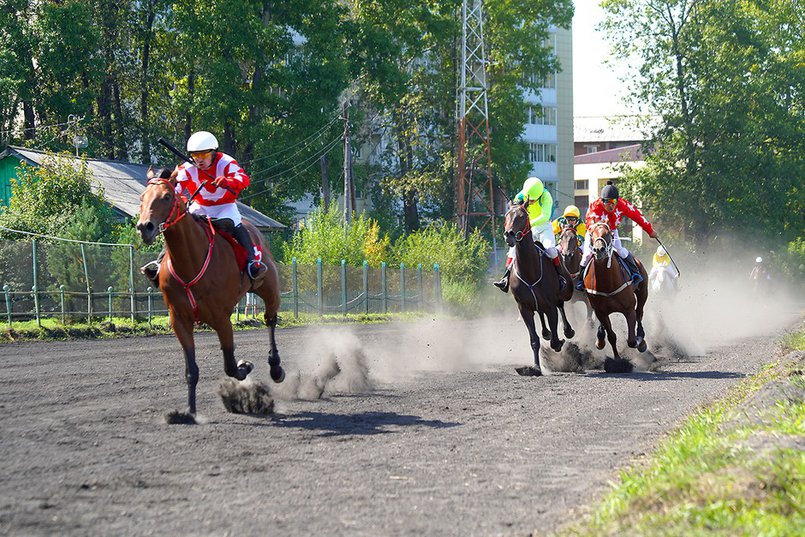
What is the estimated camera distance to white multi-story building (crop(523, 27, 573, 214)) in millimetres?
91938

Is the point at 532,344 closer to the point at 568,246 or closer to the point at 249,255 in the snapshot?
the point at 568,246

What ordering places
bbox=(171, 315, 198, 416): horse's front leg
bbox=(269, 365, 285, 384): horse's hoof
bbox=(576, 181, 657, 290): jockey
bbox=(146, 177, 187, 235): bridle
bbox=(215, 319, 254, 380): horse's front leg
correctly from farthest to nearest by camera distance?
bbox=(576, 181, 657, 290): jockey → bbox=(269, 365, 285, 384): horse's hoof → bbox=(215, 319, 254, 380): horse's front leg → bbox=(171, 315, 198, 416): horse's front leg → bbox=(146, 177, 187, 235): bridle

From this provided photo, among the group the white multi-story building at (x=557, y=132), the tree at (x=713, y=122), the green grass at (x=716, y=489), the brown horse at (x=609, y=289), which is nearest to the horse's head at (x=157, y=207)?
the green grass at (x=716, y=489)

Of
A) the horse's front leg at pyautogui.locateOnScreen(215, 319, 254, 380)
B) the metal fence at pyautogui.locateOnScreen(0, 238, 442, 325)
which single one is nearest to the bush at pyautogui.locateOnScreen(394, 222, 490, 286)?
the metal fence at pyautogui.locateOnScreen(0, 238, 442, 325)

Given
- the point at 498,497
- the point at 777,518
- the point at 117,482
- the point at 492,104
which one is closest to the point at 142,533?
the point at 117,482

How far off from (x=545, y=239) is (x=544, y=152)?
7714 centimetres

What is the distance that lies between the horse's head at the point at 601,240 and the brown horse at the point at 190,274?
20.2ft

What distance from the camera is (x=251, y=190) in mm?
51625

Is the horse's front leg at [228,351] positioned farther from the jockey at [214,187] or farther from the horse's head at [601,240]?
the horse's head at [601,240]

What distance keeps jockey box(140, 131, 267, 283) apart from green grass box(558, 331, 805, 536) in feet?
18.8

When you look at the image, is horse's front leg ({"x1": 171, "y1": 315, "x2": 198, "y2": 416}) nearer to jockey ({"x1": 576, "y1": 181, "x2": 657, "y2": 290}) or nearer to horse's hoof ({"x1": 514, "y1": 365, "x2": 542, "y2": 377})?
horse's hoof ({"x1": 514, "y1": 365, "x2": 542, "y2": 377})

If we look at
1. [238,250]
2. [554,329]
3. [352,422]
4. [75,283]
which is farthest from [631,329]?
[75,283]

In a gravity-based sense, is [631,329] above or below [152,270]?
below

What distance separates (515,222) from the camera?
15508mm
